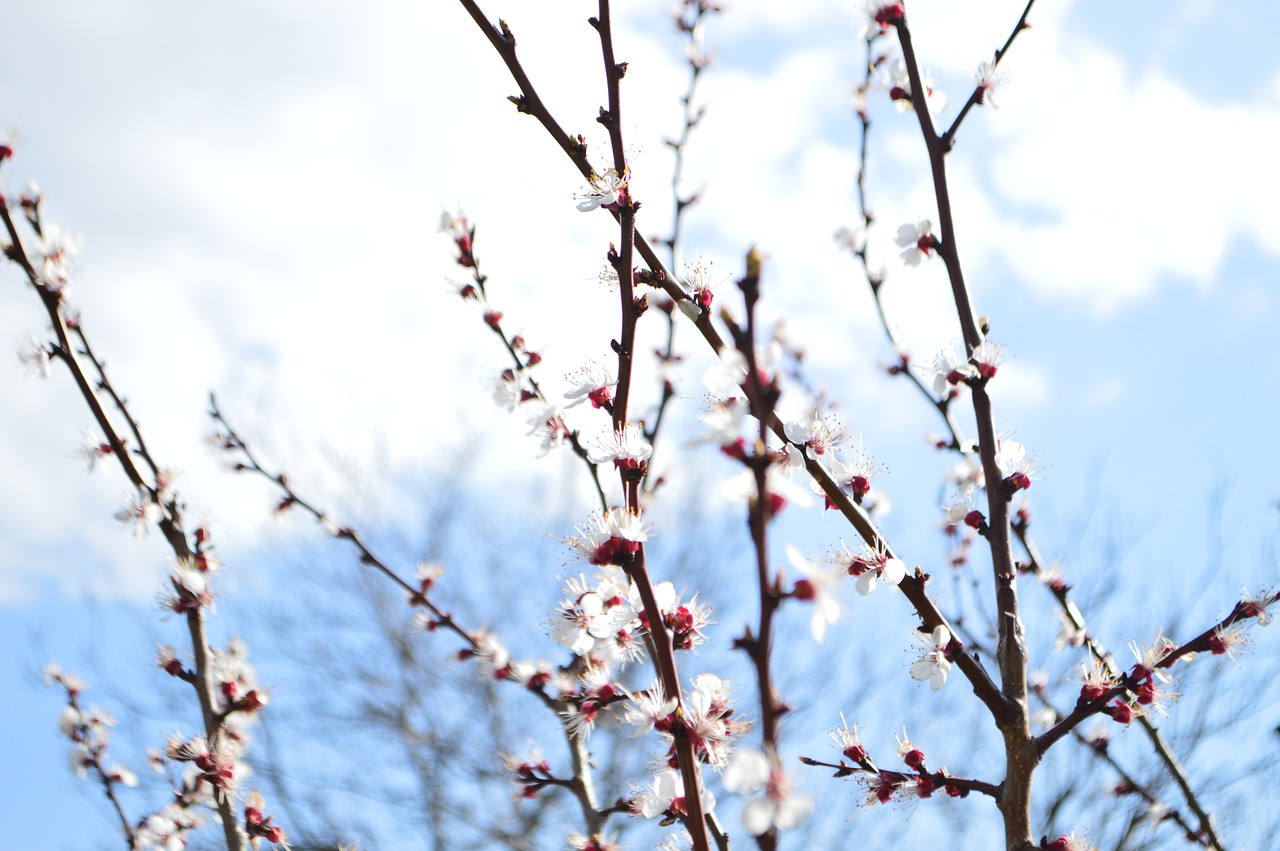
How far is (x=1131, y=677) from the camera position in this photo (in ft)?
5.13

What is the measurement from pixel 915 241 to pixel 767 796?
1.48 meters

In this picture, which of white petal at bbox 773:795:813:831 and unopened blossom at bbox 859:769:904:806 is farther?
unopened blossom at bbox 859:769:904:806

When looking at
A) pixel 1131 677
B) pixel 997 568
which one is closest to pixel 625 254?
pixel 997 568

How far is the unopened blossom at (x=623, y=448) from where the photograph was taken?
130 centimetres

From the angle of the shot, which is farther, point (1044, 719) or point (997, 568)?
point (1044, 719)

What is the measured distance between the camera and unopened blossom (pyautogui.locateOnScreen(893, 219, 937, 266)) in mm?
1977

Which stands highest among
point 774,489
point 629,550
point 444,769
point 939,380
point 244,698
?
point 444,769

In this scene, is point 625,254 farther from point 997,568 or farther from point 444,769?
point 444,769

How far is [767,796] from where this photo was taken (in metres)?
0.80

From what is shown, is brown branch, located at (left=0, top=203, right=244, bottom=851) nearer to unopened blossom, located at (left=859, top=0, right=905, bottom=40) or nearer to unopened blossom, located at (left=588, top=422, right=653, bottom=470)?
unopened blossom, located at (left=588, top=422, right=653, bottom=470)

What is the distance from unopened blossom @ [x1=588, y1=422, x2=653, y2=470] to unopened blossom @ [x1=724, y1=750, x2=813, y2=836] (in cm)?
58

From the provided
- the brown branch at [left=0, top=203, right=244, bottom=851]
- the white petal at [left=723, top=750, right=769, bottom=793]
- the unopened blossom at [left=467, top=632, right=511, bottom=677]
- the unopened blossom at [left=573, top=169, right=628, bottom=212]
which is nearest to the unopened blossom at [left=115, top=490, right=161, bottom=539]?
the brown branch at [left=0, top=203, right=244, bottom=851]

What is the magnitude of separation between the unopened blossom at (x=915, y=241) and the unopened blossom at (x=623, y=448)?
96cm

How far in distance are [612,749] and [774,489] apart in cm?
860
